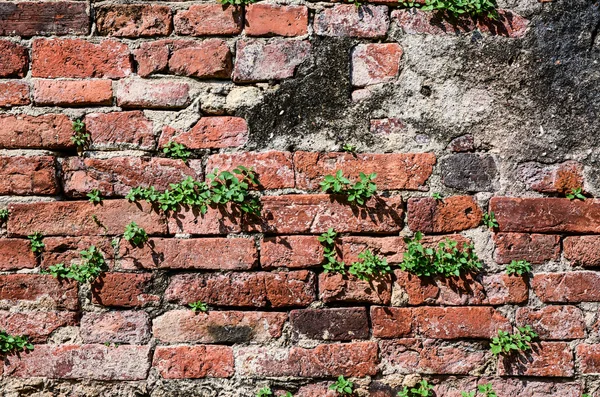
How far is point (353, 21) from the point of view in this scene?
176cm

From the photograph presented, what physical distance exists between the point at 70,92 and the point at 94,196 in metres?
0.34

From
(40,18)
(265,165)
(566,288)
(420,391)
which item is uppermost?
(40,18)

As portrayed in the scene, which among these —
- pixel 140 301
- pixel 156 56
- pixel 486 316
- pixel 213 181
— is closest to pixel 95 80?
pixel 156 56

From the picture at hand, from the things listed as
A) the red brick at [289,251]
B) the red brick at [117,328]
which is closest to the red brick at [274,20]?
the red brick at [289,251]

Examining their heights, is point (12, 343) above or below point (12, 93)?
below

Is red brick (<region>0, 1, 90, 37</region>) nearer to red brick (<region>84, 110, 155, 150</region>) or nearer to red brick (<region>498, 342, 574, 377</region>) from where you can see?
red brick (<region>84, 110, 155, 150</region>)

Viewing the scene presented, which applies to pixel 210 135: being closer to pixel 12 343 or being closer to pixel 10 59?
pixel 10 59

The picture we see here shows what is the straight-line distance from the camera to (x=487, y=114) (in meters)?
1.77

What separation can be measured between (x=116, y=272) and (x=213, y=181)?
43cm

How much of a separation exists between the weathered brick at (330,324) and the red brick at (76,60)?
978 mm

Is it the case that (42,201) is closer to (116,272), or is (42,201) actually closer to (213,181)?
(116,272)

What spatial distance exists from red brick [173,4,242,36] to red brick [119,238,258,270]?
675 mm

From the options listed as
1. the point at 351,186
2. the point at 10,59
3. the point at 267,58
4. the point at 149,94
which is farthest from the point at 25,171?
the point at 351,186

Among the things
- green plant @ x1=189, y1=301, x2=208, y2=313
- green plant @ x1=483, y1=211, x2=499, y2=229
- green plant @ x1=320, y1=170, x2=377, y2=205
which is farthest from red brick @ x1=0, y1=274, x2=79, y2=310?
green plant @ x1=483, y1=211, x2=499, y2=229
